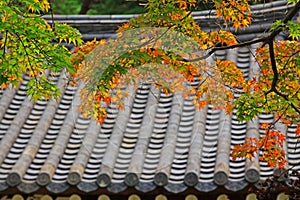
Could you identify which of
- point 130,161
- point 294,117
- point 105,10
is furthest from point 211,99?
point 105,10

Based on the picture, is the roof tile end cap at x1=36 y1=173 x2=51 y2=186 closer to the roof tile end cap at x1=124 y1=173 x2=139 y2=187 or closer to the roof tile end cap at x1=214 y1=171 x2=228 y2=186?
the roof tile end cap at x1=124 y1=173 x2=139 y2=187

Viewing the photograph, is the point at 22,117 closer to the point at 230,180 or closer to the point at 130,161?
the point at 130,161

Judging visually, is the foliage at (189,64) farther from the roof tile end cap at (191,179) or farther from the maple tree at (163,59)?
the roof tile end cap at (191,179)

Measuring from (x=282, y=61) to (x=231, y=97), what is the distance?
0.51 meters

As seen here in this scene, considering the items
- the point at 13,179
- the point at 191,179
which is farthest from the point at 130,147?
the point at 13,179

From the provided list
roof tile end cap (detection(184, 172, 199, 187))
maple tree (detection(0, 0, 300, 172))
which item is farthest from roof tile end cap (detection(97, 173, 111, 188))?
maple tree (detection(0, 0, 300, 172))

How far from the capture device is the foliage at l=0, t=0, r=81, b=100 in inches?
159

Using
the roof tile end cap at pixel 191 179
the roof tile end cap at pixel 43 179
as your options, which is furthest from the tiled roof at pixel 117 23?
the roof tile end cap at pixel 43 179

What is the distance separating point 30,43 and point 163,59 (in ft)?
3.05

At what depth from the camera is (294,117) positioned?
15.5 feet

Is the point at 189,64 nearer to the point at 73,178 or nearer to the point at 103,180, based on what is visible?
the point at 103,180

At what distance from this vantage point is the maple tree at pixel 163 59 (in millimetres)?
4207

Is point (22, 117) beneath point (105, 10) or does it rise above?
beneath

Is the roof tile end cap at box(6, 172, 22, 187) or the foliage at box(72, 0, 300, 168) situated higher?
the foliage at box(72, 0, 300, 168)
